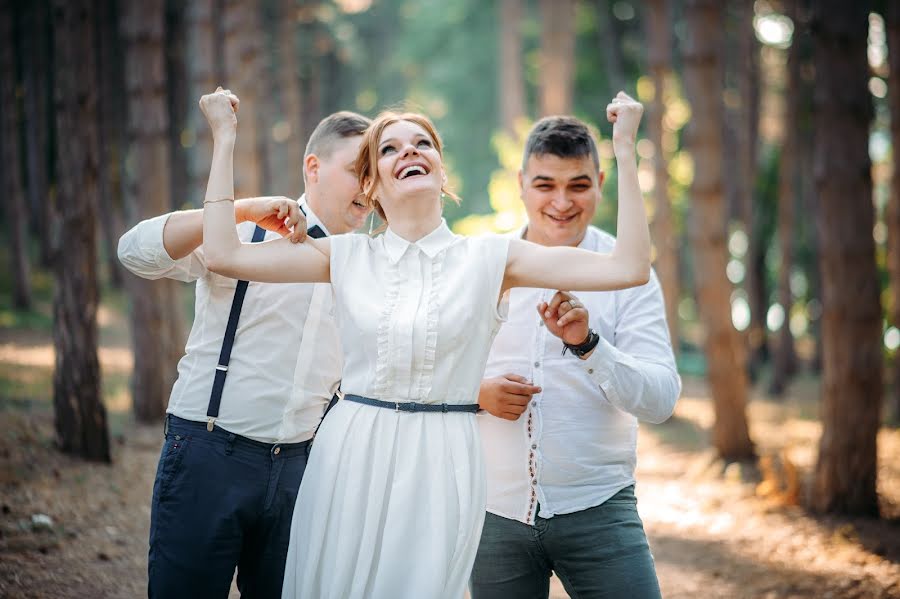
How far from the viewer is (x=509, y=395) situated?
3.25 meters

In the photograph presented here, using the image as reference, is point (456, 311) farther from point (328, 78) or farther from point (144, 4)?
point (328, 78)

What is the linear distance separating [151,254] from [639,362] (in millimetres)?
1835

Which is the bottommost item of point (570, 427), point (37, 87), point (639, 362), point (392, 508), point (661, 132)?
point (392, 508)

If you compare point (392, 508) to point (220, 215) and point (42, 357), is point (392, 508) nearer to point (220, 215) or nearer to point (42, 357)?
point (220, 215)

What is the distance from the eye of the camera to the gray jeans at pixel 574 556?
3.18 meters

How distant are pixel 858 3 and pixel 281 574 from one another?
709 cm

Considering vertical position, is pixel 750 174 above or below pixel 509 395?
above

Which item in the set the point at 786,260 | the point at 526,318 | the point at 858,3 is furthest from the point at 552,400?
the point at 786,260

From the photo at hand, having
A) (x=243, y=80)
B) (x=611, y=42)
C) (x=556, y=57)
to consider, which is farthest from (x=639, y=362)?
(x=611, y=42)

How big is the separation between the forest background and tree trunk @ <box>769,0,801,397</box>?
50 mm

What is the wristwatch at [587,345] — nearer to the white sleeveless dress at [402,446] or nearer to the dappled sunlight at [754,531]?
the white sleeveless dress at [402,446]

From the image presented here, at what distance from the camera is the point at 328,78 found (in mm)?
29891

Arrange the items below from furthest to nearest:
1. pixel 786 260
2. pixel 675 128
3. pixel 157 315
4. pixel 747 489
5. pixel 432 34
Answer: pixel 432 34 → pixel 675 128 → pixel 786 260 → pixel 157 315 → pixel 747 489

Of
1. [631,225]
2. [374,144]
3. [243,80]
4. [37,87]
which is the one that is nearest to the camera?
[631,225]
